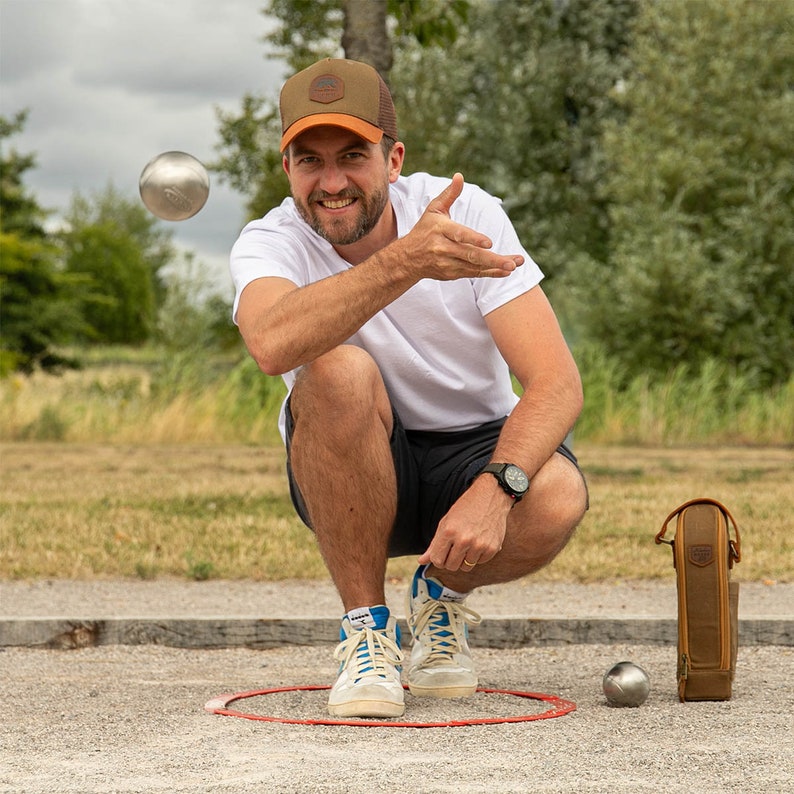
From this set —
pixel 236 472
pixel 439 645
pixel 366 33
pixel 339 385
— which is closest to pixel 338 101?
pixel 339 385

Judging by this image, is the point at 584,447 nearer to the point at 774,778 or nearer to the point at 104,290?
the point at 774,778

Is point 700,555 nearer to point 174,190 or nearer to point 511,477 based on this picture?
point 511,477

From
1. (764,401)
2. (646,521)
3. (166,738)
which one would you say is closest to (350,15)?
(646,521)

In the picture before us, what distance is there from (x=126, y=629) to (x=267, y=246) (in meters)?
1.86

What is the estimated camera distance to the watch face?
3.55 metres

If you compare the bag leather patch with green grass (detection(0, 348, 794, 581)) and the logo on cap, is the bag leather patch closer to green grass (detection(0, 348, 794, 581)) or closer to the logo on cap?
the logo on cap

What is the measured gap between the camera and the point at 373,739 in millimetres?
3312

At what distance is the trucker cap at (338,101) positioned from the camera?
376 cm

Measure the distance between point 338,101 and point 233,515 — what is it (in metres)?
5.02

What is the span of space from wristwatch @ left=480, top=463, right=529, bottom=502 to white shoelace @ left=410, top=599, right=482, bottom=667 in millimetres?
590

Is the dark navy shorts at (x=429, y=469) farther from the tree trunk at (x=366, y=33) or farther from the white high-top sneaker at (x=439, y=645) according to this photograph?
the tree trunk at (x=366, y=33)

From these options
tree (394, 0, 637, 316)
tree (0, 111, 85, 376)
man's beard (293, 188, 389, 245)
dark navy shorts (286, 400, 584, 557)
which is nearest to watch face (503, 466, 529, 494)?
dark navy shorts (286, 400, 584, 557)

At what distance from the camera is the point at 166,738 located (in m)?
3.30

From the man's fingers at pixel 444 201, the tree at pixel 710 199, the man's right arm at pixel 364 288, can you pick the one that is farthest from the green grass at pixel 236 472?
the man's fingers at pixel 444 201
